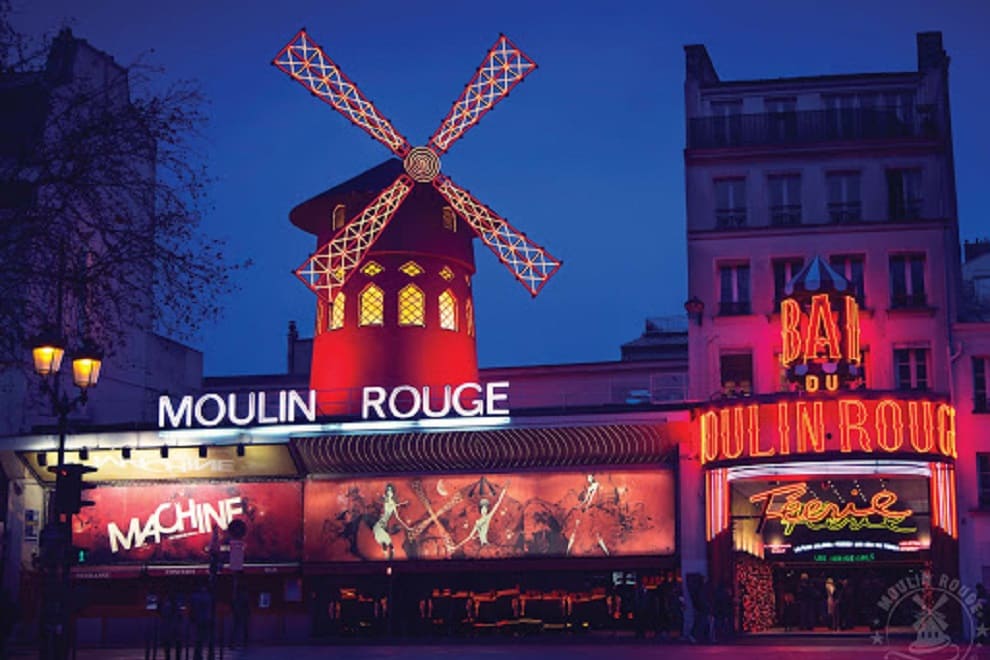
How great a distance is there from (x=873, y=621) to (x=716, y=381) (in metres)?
4.76

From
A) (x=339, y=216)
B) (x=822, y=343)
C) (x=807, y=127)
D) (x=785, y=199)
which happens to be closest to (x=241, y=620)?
(x=339, y=216)

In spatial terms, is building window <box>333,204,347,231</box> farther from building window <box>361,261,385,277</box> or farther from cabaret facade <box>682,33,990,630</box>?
cabaret facade <box>682,33,990,630</box>

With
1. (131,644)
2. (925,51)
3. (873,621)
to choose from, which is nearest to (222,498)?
(131,644)

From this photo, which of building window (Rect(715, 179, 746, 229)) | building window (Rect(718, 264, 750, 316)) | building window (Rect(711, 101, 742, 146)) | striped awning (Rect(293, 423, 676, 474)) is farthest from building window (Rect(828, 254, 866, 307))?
striped awning (Rect(293, 423, 676, 474))

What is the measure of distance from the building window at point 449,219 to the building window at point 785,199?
6319mm

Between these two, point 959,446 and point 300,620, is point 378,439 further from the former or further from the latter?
point 959,446

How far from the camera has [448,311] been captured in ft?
94.9

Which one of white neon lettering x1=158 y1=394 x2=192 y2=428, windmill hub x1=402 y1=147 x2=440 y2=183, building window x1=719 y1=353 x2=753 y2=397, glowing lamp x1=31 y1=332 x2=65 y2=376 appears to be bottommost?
glowing lamp x1=31 y1=332 x2=65 y2=376

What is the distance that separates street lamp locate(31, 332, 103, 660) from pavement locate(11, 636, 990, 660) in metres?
3.40

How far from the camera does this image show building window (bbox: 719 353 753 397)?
26.1 m

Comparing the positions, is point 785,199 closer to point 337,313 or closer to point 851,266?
point 851,266

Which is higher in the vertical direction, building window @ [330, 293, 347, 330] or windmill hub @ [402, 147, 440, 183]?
windmill hub @ [402, 147, 440, 183]

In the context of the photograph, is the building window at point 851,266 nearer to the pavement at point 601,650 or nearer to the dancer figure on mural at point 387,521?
the pavement at point 601,650

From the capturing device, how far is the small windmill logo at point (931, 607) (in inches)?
898
